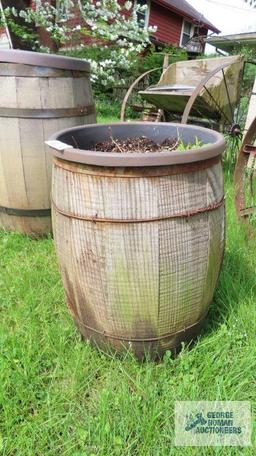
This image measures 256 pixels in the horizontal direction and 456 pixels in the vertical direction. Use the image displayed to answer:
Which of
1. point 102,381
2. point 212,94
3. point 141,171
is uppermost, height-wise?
point 212,94

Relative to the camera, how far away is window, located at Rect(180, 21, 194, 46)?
835 inches

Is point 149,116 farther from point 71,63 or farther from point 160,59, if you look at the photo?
point 160,59

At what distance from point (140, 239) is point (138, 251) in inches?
2.0

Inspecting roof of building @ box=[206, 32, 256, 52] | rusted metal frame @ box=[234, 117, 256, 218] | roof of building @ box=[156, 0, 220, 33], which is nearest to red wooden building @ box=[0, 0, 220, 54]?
roof of building @ box=[156, 0, 220, 33]

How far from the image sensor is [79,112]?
2863mm

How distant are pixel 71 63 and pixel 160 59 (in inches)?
467

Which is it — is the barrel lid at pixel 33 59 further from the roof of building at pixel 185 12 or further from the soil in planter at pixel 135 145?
the roof of building at pixel 185 12

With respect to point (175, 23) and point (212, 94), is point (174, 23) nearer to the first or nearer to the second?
point (175, 23)

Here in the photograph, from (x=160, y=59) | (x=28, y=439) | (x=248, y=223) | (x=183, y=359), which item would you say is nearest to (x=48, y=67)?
(x=248, y=223)

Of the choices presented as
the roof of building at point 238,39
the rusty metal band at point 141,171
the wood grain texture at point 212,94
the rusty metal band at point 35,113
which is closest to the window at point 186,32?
the roof of building at point 238,39

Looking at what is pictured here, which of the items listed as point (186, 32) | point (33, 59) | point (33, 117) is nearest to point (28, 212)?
point (33, 117)

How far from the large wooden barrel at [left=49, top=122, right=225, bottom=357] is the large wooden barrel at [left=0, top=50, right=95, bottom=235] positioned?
1003 mm

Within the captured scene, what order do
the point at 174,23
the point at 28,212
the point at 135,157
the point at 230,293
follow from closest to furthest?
the point at 135,157 < the point at 230,293 < the point at 28,212 < the point at 174,23

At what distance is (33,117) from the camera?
8.95ft
